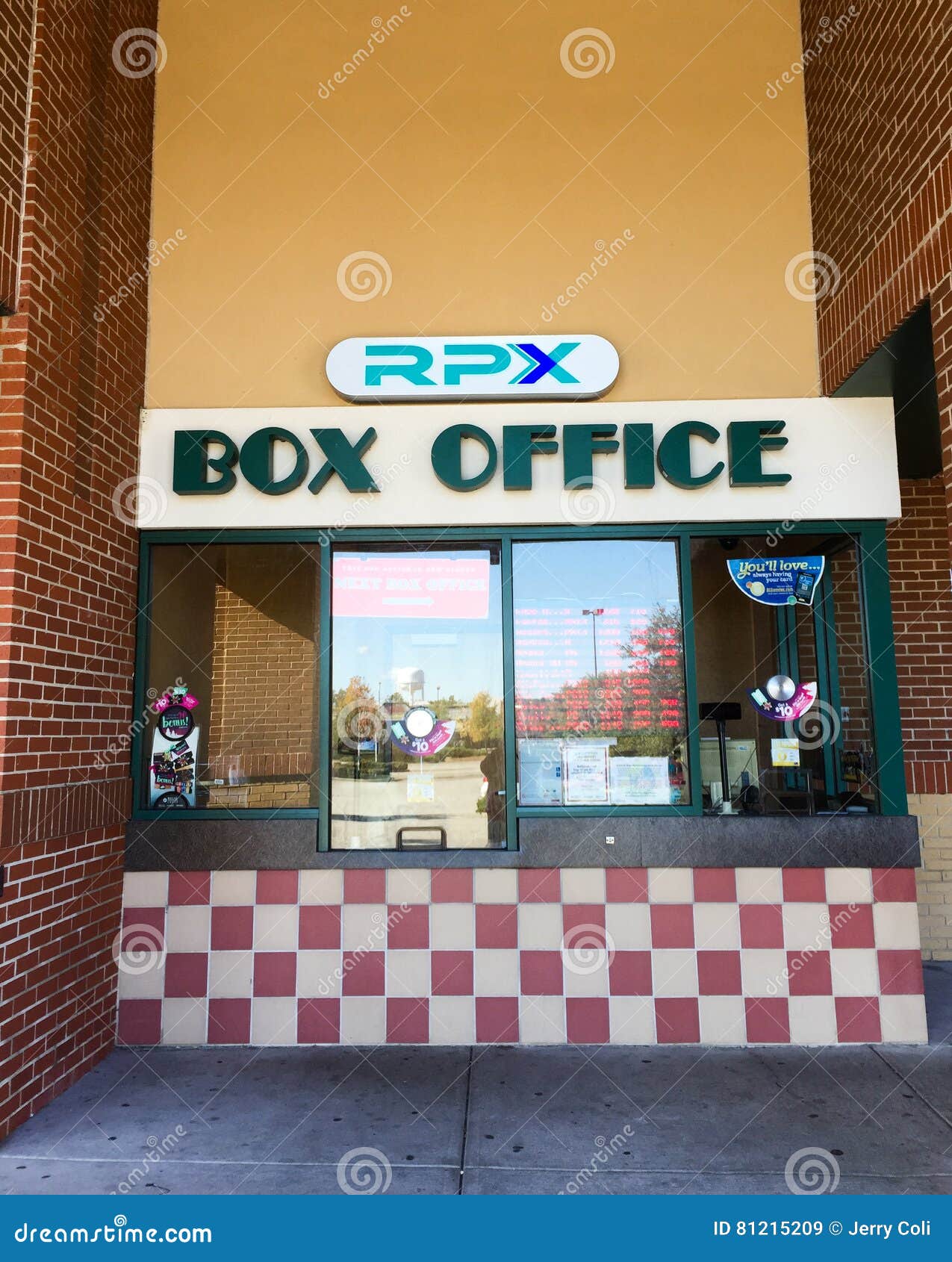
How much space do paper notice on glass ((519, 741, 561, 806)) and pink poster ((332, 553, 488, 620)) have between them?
81cm

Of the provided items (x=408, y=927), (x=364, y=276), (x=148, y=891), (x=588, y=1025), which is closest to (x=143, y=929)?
(x=148, y=891)

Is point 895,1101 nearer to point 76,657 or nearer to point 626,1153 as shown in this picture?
point 626,1153

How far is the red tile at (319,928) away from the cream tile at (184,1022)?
0.63 metres

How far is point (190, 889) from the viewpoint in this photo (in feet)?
15.6

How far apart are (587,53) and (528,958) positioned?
5342 millimetres

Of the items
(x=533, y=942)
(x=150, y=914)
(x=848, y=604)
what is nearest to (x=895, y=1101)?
(x=533, y=942)

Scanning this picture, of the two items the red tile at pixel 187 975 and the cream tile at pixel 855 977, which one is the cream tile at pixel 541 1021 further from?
the red tile at pixel 187 975

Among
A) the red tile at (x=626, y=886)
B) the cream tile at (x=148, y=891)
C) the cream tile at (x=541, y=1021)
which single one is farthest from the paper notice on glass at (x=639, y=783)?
the cream tile at (x=148, y=891)

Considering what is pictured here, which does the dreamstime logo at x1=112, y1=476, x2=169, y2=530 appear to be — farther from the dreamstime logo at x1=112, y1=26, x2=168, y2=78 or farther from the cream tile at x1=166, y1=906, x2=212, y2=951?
the dreamstime logo at x1=112, y1=26, x2=168, y2=78

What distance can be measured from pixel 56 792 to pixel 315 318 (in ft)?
9.80

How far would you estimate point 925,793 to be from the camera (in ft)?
20.2

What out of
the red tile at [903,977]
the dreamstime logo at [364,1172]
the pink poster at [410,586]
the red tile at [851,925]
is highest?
the pink poster at [410,586]

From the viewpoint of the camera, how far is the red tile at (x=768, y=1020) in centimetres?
460

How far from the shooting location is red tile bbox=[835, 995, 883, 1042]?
15.1 feet
